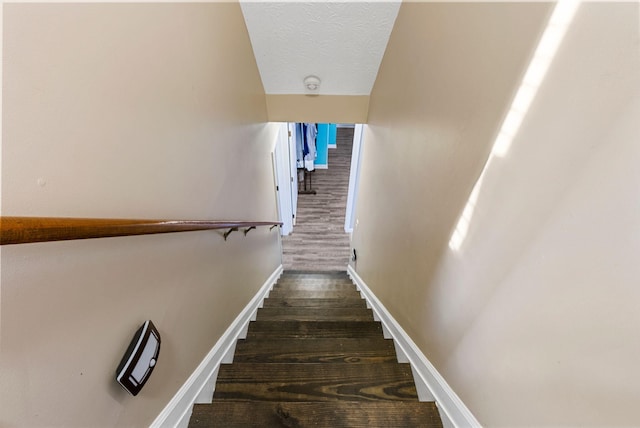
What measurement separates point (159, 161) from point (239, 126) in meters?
0.96

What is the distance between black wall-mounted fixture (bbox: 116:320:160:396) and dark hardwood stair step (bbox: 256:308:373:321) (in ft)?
4.12

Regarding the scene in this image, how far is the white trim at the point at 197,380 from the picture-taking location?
914 mm

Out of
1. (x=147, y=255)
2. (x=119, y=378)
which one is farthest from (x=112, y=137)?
(x=119, y=378)

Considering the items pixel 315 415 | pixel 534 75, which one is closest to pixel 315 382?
pixel 315 415

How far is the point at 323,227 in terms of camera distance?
5.36 m

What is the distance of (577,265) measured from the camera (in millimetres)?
495

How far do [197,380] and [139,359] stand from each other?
18.4 inches

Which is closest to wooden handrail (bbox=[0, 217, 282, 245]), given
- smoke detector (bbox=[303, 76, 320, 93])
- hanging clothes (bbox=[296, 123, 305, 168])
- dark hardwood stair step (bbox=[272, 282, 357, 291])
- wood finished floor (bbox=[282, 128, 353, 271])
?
smoke detector (bbox=[303, 76, 320, 93])

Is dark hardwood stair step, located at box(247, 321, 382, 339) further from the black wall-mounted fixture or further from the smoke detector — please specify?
the smoke detector

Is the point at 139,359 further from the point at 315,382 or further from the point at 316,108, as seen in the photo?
the point at 316,108

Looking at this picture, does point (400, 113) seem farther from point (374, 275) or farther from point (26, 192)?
point (26, 192)

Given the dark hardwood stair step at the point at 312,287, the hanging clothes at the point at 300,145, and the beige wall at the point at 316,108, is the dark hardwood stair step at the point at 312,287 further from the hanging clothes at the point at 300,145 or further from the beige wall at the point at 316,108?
the hanging clothes at the point at 300,145

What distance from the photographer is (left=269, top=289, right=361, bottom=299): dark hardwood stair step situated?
8.84 ft

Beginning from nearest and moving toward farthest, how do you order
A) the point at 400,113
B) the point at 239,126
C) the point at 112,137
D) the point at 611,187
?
1. the point at 611,187
2. the point at 112,137
3. the point at 400,113
4. the point at 239,126
